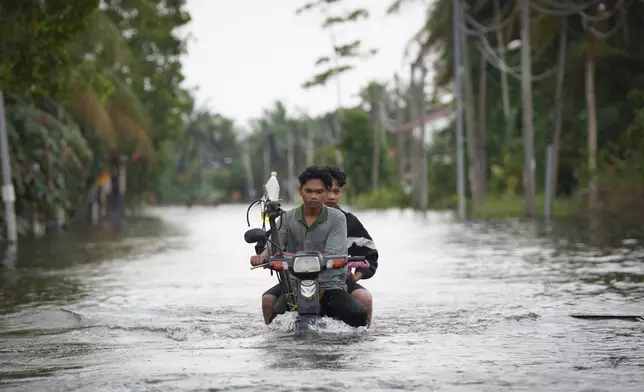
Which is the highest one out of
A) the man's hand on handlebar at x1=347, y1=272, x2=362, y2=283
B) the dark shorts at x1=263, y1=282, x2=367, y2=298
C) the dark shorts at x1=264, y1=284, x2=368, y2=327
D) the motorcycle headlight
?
the motorcycle headlight

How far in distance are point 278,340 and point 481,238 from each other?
71.0 feet

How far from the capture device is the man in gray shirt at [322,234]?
1145 cm

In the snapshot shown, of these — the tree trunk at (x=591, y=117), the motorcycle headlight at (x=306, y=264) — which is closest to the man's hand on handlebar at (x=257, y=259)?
the motorcycle headlight at (x=306, y=264)

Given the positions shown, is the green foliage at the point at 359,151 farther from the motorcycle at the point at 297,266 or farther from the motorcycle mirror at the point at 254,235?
the motorcycle mirror at the point at 254,235

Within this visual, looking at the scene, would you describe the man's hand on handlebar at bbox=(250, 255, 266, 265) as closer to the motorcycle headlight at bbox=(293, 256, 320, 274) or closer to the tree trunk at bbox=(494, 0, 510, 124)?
the motorcycle headlight at bbox=(293, 256, 320, 274)

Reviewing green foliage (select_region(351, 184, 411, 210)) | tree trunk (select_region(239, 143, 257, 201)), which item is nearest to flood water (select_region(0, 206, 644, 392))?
green foliage (select_region(351, 184, 411, 210))

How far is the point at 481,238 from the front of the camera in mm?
32781

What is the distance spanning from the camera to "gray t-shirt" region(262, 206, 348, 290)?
11.5 m

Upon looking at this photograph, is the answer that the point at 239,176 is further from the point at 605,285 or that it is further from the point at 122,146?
the point at 605,285

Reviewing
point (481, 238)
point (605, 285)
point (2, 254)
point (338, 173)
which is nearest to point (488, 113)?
point (481, 238)

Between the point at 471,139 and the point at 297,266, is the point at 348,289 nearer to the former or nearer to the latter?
the point at 297,266

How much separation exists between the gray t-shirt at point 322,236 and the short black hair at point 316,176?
0.22 meters

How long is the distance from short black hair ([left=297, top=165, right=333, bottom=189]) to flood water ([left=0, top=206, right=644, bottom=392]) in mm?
1192

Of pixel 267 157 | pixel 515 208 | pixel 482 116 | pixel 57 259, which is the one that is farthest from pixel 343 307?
pixel 267 157
